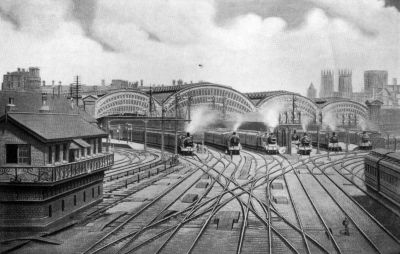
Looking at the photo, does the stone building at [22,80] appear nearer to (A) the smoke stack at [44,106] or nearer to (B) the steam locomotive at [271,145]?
(A) the smoke stack at [44,106]

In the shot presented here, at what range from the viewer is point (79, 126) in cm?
2475

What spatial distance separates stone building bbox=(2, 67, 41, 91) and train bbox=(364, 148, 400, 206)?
29.8 metres

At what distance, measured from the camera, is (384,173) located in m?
26.7

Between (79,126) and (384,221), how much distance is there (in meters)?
16.9

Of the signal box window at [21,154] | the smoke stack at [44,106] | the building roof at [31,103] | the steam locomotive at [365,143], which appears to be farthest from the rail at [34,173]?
the steam locomotive at [365,143]

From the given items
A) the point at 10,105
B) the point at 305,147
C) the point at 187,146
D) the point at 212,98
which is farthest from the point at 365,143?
the point at 10,105

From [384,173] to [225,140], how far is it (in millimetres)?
37870

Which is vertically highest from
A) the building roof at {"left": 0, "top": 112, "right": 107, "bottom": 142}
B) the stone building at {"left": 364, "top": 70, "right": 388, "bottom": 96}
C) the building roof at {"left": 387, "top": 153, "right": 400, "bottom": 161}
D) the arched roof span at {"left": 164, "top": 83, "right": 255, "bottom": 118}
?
the stone building at {"left": 364, "top": 70, "right": 388, "bottom": 96}

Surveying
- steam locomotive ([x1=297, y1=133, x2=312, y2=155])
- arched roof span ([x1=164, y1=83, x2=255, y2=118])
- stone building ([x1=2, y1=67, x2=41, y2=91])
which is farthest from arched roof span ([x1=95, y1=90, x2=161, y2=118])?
stone building ([x1=2, y1=67, x2=41, y2=91])

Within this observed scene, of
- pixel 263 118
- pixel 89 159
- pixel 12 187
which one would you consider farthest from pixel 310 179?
pixel 263 118

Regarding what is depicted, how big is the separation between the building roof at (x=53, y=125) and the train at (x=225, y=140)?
1200 inches

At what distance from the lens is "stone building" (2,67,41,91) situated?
4244cm

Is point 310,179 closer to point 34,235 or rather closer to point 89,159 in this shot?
point 89,159

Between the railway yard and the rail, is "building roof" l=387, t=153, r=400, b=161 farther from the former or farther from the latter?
the rail
